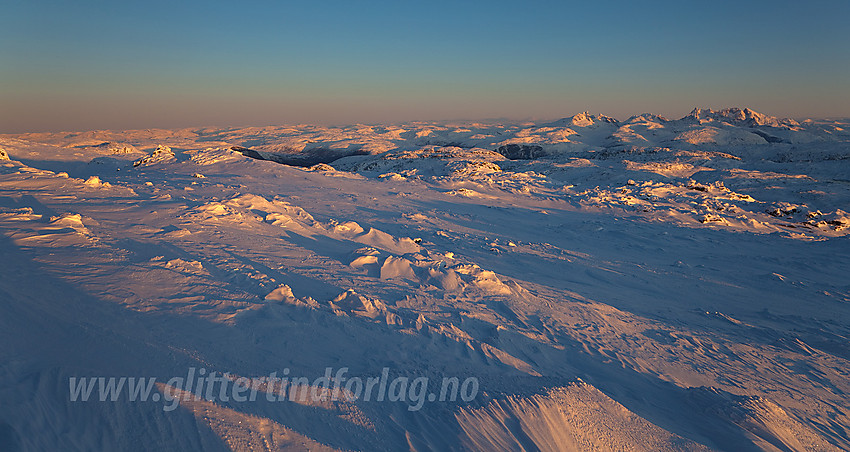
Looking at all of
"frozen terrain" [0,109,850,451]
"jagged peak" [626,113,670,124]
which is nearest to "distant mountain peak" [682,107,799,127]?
"jagged peak" [626,113,670,124]

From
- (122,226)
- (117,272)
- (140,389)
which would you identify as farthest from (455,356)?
(122,226)

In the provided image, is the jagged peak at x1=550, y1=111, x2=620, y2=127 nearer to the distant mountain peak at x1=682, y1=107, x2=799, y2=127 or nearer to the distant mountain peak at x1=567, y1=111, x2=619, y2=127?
the distant mountain peak at x1=567, y1=111, x2=619, y2=127

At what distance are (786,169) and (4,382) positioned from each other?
43.9 m

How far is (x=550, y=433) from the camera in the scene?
10.6 feet

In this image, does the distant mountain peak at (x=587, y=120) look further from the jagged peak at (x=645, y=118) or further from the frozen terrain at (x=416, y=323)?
the frozen terrain at (x=416, y=323)

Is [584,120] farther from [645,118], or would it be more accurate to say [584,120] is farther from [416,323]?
[416,323]

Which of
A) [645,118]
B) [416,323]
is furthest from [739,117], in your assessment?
[416,323]

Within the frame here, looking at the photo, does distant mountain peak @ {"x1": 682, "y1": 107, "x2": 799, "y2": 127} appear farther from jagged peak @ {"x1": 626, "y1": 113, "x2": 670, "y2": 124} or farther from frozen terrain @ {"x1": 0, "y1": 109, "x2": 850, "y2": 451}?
frozen terrain @ {"x1": 0, "y1": 109, "x2": 850, "y2": 451}

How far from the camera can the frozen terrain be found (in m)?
3.21

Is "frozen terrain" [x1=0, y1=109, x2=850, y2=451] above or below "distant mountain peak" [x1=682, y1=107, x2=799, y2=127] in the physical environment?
below

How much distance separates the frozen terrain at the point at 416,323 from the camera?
3211 mm

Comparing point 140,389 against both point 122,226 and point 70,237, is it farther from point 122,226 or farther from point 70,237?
point 122,226

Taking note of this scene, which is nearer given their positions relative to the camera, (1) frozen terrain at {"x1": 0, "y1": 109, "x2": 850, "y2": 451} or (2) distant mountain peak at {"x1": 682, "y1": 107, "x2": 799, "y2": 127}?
(1) frozen terrain at {"x1": 0, "y1": 109, "x2": 850, "y2": 451}

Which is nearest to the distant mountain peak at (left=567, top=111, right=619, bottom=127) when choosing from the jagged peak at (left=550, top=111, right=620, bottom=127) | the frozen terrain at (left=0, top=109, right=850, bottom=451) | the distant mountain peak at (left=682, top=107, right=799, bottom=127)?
the jagged peak at (left=550, top=111, right=620, bottom=127)
